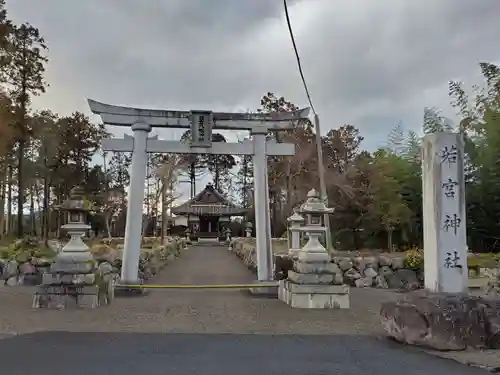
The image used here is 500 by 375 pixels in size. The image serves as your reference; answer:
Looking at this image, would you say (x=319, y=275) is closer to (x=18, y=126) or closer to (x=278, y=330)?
(x=278, y=330)

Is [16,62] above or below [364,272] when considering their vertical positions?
above

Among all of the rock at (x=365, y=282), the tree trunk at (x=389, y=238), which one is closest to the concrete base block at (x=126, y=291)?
the rock at (x=365, y=282)

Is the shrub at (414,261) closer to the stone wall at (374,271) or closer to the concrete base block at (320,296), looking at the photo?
the stone wall at (374,271)

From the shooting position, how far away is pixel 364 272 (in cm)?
1338

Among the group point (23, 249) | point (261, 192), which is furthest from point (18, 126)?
point (261, 192)

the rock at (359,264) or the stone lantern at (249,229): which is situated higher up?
the stone lantern at (249,229)

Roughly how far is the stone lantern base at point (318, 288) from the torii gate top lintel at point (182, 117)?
3.61 meters

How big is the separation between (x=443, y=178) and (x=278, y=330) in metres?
2.86

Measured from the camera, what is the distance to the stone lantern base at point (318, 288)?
27.5 ft

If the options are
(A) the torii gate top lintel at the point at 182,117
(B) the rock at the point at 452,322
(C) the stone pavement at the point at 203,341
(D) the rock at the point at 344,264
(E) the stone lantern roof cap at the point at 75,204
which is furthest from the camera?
(D) the rock at the point at 344,264

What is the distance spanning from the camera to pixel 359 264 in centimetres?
1345

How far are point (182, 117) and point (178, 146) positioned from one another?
640 millimetres

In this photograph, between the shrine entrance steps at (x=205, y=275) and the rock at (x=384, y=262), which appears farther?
the rock at (x=384, y=262)

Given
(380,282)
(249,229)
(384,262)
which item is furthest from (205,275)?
(249,229)
